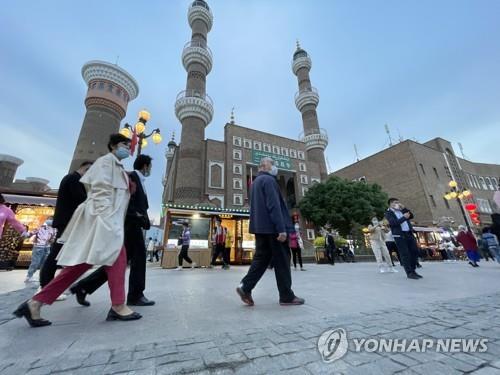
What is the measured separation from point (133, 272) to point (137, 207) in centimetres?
80

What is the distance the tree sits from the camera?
73.3 feet

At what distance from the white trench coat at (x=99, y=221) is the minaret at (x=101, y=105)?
2979 cm

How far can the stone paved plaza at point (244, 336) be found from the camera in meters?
1.12

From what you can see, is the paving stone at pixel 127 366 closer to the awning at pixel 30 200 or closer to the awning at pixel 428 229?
the awning at pixel 30 200

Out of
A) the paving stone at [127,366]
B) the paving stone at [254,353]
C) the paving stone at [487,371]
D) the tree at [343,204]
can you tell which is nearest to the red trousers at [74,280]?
the paving stone at [127,366]

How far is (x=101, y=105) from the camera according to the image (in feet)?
96.3

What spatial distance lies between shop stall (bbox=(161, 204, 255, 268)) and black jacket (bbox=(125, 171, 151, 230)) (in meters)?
8.10

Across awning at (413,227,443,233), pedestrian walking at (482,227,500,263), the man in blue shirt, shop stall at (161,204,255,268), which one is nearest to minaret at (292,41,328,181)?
awning at (413,227,443,233)

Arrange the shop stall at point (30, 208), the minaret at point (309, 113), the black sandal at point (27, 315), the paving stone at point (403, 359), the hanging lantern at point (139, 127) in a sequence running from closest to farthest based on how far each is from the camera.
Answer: the paving stone at point (403, 359)
the black sandal at point (27, 315)
the hanging lantern at point (139, 127)
the shop stall at point (30, 208)
the minaret at point (309, 113)

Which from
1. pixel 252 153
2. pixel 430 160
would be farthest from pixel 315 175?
pixel 430 160

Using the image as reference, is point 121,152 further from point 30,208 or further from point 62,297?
point 30,208

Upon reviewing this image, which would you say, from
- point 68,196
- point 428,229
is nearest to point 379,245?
point 68,196
